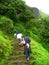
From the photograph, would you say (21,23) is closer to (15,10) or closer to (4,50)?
(15,10)

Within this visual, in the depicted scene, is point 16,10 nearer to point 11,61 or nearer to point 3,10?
point 3,10

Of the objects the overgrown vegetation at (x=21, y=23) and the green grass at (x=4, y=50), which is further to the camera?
the overgrown vegetation at (x=21, y=23)

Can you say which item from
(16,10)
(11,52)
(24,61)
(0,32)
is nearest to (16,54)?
(11,52)

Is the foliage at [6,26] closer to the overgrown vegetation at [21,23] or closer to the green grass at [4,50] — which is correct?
the overgrown vegetation at [21,23]

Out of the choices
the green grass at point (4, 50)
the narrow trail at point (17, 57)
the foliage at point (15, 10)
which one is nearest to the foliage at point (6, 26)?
the narrow trail at point (17, 57)

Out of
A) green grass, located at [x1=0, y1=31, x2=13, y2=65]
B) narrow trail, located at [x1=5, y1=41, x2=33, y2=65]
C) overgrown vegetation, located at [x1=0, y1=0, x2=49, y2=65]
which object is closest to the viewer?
narrow trail, located at [x1=5, y1=41, x2=33, y2=65]

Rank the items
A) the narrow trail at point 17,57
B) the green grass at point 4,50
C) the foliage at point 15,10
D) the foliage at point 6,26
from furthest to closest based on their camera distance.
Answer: the foliage at point 15,10, the foliage at point 6,26, the green grass at point 4,50, the narrow trail at point 17,57

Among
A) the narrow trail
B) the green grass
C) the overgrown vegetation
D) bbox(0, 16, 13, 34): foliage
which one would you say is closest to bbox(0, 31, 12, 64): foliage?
the green grass

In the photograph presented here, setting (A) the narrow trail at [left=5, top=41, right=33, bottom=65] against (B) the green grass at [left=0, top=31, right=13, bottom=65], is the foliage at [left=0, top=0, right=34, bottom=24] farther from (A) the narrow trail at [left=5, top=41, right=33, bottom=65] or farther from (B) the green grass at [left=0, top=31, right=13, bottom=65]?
(B) the green grass at [left=0, top=31, right=13, bottom=65]

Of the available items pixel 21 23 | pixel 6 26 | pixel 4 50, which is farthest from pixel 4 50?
pixel 21 23

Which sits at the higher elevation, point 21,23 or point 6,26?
point 6,26

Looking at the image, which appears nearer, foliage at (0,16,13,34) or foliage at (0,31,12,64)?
foliage at (0,31,12,64)

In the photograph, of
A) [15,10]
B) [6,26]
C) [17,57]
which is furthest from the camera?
[15,10]

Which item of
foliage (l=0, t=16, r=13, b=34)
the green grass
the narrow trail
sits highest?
foliage (l=0, t=16, r=13, b=34)
